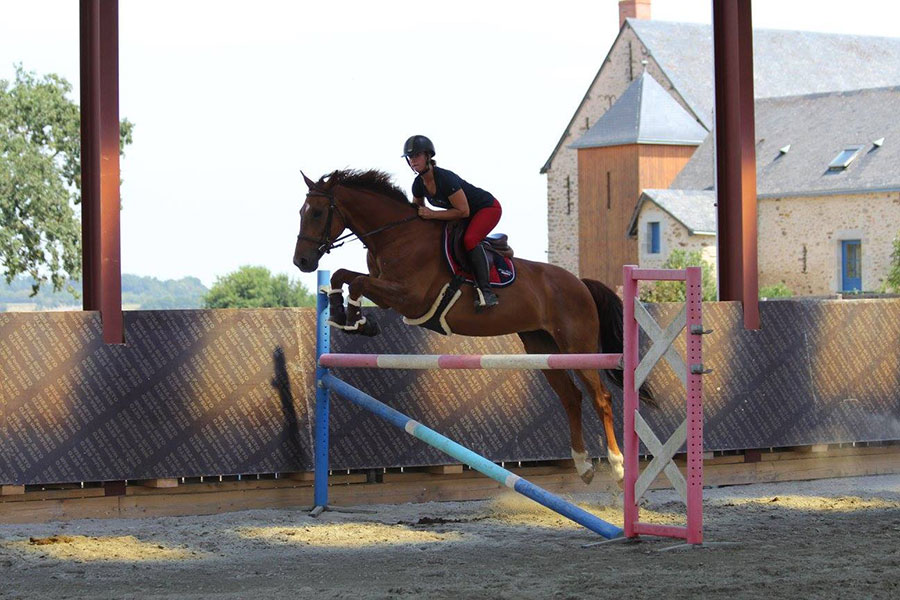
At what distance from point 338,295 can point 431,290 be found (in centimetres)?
74

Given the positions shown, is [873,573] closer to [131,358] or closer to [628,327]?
[628,327]

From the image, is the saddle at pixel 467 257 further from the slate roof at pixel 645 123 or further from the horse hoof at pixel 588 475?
the slate roof at pixel 645 123

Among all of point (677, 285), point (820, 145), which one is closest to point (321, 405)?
point (677, 285)

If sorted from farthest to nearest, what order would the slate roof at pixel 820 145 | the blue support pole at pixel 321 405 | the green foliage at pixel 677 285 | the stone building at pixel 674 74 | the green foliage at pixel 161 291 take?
the green foliage at pixel 161 291, the stone building at pixel 674 74, the slate roof at pixel 820 145, the green foliage at pixel 677 285, the blue support pole at pixel 321 405

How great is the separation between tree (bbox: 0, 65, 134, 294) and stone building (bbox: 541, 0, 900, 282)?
21.2m

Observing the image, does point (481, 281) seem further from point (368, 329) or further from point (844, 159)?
point (844, 159)

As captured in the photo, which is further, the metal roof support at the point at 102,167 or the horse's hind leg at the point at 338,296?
the metal roof support at the point at 102,167

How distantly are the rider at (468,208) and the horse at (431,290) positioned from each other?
0.29 ft

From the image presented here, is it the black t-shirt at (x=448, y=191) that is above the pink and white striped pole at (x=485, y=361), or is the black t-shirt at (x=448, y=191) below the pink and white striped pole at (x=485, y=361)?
above

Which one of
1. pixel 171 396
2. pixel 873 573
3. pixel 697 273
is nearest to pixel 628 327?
pixel 697 273

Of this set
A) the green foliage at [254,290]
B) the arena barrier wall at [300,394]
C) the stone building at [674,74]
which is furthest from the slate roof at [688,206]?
the arena barrier wall at [300,394]

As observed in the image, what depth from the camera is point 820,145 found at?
185 feet

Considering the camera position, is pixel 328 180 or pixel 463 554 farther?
pixel 328 180

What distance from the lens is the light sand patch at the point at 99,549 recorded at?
7223mm
